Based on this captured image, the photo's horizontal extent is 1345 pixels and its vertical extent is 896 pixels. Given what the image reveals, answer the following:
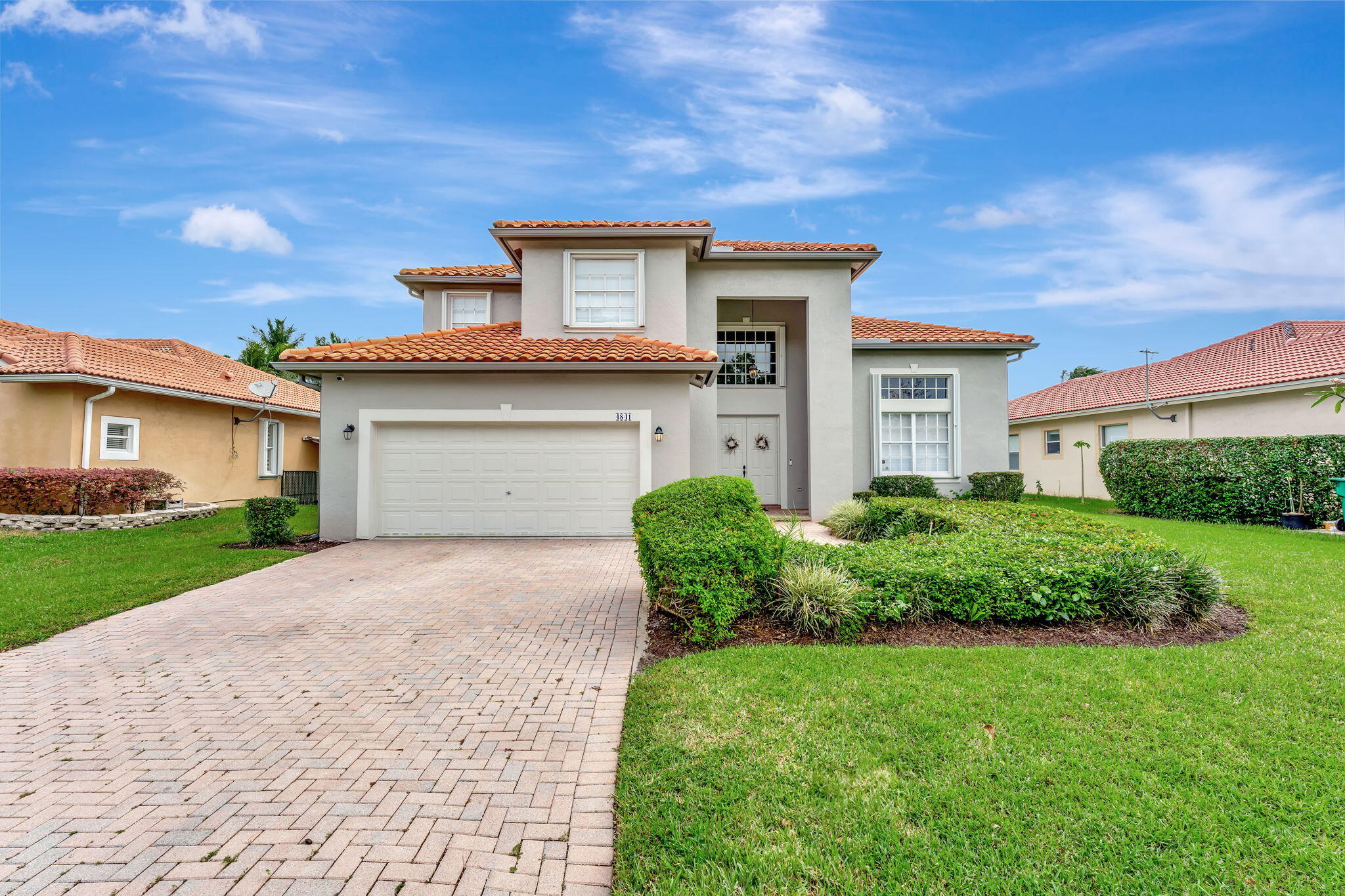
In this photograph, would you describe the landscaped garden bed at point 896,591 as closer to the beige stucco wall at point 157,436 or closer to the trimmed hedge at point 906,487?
A: the trimmed hedge at point 906,487

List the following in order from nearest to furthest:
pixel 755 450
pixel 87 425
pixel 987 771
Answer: pixel 987 771 < pixel 87 425 < pixel 755 450

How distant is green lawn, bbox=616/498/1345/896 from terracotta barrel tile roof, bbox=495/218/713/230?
10045mm

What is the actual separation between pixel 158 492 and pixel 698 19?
16213 millimetres

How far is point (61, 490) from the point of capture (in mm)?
12750

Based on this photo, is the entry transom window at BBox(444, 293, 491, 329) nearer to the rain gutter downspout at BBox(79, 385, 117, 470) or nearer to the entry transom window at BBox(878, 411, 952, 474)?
the rain gutter downspout at BBox(79, 385, 117, 470)

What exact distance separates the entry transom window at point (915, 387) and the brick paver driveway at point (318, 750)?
36.0 ft

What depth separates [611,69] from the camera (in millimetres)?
13695

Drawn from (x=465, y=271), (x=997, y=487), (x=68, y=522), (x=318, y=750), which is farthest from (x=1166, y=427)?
(x=68, y=522)

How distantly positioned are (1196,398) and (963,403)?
713 cm

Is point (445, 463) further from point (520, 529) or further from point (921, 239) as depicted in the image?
point (921, 239)

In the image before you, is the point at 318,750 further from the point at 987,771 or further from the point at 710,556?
Answer: the point at 987,771

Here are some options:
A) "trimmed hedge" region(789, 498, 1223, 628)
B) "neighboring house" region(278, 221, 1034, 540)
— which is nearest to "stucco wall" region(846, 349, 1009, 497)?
"neighboring house" region(278, 221, 1034, 540)

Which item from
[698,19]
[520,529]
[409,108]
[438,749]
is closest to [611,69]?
[698,19]

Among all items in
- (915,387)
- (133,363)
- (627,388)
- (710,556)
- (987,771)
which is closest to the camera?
(987,771)
